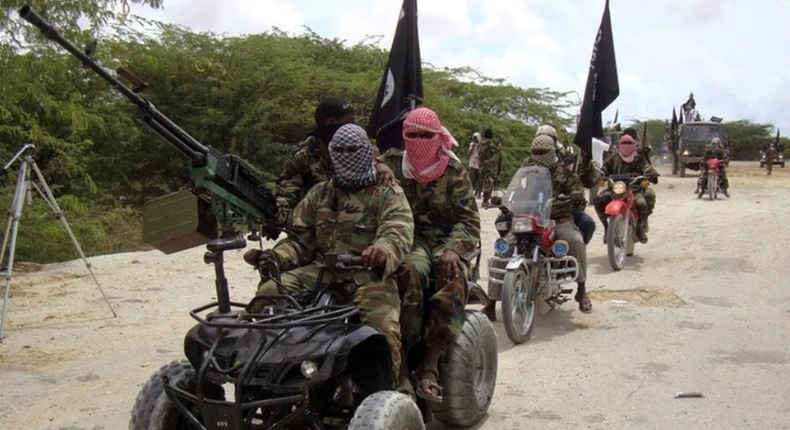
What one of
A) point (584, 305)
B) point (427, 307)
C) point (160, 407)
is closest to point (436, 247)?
point (427, 307)

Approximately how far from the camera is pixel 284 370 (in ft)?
11.6

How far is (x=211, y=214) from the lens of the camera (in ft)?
15.1

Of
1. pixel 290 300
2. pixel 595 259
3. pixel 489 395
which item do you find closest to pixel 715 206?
pixel 595 259

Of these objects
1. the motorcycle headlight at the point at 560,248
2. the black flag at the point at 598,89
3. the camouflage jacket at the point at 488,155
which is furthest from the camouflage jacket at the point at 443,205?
the camouflage jacket at the point at 488,155

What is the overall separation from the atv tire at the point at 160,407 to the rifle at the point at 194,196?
2.13 feet

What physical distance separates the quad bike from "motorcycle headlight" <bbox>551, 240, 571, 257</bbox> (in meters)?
3.86

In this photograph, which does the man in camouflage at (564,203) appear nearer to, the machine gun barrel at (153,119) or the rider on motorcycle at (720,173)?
the machine gun barrel at (153,119)

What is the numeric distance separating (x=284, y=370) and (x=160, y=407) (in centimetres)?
73

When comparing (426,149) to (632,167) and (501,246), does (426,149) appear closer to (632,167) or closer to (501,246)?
(501,246)

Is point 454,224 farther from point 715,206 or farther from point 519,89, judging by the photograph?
point 519,89

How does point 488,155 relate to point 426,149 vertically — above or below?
below

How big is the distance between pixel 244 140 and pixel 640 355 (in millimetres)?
11431

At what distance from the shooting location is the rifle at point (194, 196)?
4215mm

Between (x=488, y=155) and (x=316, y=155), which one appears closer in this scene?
(x=316, y=155)
